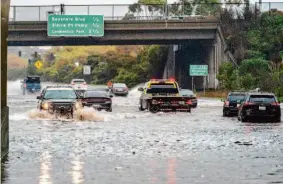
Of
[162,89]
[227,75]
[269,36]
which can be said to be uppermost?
[269,36]

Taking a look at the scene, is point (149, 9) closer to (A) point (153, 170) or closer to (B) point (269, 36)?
(B) point (269, 36)

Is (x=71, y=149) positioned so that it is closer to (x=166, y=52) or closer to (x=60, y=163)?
(x=60, y=163)

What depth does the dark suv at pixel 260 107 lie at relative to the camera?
124ft

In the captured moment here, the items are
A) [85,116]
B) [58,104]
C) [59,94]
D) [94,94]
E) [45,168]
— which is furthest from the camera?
[94,94]

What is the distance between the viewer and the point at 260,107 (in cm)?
3803

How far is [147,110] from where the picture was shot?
167 feet

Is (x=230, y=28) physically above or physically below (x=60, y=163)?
above

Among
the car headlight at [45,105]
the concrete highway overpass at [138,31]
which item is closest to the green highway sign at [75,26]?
the concrete highway overpass at [138,31]

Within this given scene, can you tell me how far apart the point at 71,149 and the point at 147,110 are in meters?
29.4

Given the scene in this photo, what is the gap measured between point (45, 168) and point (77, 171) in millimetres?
905

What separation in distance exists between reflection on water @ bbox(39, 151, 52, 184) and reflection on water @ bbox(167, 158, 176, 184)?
210 centimetres

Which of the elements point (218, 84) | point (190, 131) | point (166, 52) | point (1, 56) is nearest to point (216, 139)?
point (190, 131)

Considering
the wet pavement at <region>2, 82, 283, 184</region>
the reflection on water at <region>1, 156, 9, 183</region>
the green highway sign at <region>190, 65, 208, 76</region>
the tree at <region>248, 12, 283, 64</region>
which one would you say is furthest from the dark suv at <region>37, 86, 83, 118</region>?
the tree at <region>248, 12, 283, 64</region>

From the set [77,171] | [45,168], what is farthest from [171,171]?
[45,168]
